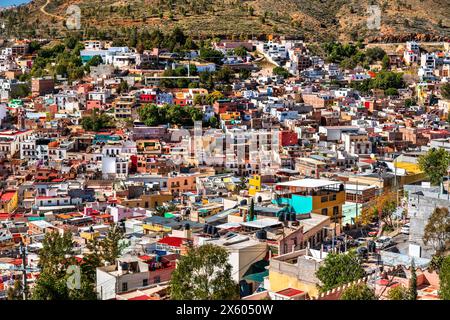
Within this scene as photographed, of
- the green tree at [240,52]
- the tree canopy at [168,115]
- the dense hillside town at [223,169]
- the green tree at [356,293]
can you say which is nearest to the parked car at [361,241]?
the dense hillside town at [223,169]

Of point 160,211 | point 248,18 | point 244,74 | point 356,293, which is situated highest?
point 248,18

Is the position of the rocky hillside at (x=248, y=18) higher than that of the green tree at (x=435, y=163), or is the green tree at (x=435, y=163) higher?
the rocky hillside at (x=248, y=18)

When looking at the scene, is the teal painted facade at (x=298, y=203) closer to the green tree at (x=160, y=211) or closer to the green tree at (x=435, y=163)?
the green tree at (x=160, y=211)

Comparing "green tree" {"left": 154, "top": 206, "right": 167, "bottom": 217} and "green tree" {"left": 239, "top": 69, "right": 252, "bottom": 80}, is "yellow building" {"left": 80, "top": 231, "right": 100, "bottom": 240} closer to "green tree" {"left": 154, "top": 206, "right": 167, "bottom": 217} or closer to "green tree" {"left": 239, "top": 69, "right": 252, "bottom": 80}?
"green tree" {"left": 154, "top": 206, "right": 167, "bottom": 217}

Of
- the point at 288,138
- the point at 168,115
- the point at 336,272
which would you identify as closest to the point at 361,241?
the point at 336,272

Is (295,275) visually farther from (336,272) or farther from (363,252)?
(363,252)

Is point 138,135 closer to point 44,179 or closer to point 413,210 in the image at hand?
point 44,179

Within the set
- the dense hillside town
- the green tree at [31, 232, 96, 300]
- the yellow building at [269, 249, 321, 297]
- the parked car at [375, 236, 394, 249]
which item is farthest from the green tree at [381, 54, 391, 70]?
the yellow building at [269, 249, 321, 297]
